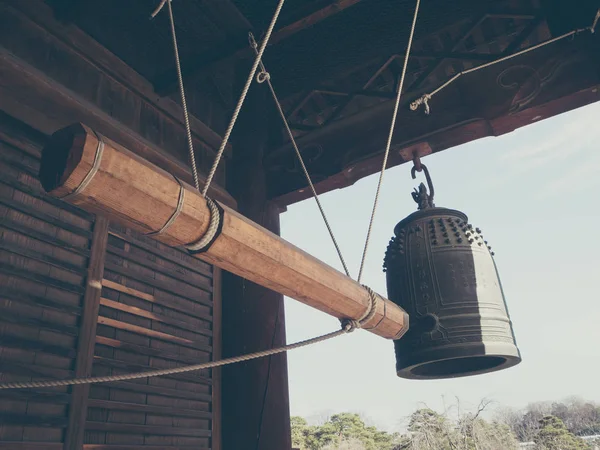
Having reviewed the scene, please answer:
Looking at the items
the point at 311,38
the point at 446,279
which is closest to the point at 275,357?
the point at 446,279

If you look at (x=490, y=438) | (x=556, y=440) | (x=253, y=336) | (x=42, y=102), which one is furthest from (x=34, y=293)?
(x=556, y=440)

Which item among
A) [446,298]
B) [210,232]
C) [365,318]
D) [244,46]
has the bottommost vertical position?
[365,318]

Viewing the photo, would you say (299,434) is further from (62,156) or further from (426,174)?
(62,156)

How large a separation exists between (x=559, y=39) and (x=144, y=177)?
3119mm

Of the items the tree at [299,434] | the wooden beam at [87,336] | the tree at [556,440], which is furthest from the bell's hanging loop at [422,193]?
the tree at [299,434]

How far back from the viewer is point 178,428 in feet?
10.1

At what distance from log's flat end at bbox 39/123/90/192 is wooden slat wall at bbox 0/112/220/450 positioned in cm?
154

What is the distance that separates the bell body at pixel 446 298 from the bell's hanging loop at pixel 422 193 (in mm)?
109

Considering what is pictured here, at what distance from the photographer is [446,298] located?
3018 millimetres

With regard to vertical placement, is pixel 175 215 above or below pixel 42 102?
below

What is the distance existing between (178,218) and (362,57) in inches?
112

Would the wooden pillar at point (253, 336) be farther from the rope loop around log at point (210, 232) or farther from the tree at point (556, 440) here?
the tree at point (556, 440)

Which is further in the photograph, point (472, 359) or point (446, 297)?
point (472, 359)

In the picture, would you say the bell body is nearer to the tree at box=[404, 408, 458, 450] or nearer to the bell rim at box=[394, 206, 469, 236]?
the bell rim at box=[394, 206, 469, 236]
